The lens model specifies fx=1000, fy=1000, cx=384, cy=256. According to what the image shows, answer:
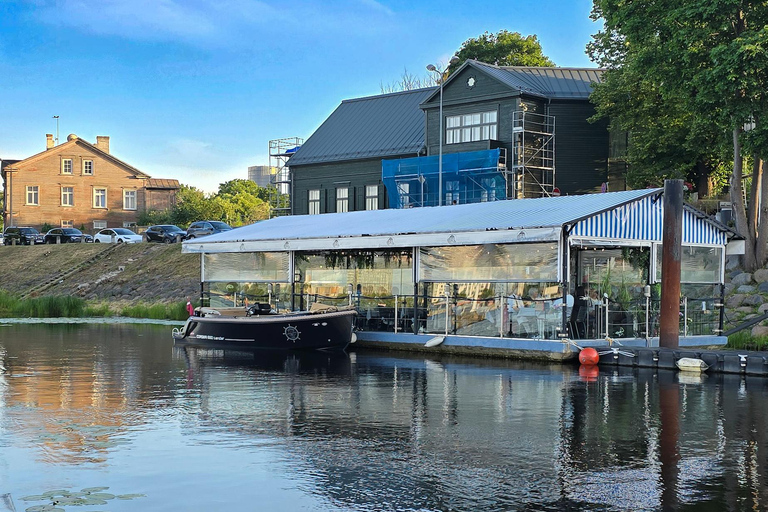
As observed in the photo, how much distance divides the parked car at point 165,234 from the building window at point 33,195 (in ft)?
82.8

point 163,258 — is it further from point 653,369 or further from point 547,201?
point 653,369

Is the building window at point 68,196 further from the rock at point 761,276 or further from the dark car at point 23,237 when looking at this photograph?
the rock at point 761,276

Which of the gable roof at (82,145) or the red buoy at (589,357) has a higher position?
the gable roof at (82,145)

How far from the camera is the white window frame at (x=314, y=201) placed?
66.8 metres

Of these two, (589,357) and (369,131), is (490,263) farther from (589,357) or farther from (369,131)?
(369,131)

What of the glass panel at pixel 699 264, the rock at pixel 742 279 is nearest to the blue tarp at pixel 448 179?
the rock at pixel 742 279

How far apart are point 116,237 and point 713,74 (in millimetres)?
54048

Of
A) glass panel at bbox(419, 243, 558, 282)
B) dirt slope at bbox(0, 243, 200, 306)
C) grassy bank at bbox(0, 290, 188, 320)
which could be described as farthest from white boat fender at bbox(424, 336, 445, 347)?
dirt slope at bbox(0, 243, 200, 306)

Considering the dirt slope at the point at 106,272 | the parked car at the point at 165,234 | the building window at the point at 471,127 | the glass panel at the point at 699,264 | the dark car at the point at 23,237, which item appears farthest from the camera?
the dark car at the point at 23,237

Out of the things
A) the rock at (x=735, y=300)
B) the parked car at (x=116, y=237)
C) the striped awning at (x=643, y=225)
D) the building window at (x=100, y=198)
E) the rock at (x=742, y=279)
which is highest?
the building window at (x=100, y=198)

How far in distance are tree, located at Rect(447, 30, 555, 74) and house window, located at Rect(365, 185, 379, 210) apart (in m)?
15.3

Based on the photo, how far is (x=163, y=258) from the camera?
66.7 meters

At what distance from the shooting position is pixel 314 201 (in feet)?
221

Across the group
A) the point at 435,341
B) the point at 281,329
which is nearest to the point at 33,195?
the point at 281,329
